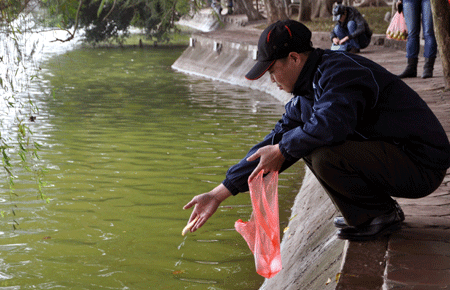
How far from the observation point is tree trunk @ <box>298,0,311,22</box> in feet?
83.4

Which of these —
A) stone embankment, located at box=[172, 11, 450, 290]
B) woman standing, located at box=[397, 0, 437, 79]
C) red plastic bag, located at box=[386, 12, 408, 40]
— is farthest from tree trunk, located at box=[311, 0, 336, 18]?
stone embankment, located at box=[172, 11, 450, 290]

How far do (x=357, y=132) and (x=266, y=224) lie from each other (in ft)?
2.21

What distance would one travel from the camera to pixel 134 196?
21.2 feet

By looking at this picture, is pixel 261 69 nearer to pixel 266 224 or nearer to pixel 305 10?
pixel 266 224

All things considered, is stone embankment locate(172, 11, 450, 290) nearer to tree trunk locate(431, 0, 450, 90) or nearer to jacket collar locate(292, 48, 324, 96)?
jacket collar locate(292, 48, 324, 96)

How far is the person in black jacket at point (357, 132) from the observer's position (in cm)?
277

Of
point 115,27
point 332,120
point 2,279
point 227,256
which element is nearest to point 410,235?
point 332,120

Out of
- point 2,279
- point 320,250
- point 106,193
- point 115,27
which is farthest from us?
point 115,27

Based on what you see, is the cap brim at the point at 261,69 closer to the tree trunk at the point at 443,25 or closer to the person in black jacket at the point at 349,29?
the tree trunk at the point at 443,25

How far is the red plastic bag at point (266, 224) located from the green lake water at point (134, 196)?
1255 mm

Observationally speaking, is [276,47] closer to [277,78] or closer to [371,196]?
[277,78]

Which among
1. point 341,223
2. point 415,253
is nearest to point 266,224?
point 341,223

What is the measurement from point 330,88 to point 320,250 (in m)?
1.23

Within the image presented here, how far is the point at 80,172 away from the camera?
7.39 metres
